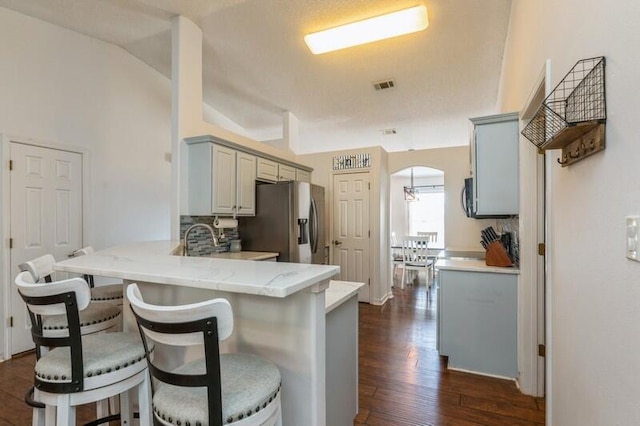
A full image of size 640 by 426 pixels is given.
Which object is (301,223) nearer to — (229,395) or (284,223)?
(284,223)

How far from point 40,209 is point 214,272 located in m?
3.23

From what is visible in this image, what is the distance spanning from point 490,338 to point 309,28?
11.1 feet

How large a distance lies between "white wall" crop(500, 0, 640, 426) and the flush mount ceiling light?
1414 millimetres

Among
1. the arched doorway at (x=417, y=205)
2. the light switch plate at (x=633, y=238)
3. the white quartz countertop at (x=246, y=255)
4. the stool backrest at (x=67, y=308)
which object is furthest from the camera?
the arched doorway at (x=417, y=205)

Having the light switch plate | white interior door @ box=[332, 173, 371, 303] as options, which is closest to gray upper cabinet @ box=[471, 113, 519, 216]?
the light switch plate

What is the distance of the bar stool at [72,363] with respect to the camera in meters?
1.14

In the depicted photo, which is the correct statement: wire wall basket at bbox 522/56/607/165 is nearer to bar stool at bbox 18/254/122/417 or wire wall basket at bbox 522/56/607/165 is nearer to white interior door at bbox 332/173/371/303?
bar stool at bbox 18/254/122/417

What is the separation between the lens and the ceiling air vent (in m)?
4.07

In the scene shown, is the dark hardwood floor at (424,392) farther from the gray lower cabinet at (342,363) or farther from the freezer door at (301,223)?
the freezer door at (301,223)

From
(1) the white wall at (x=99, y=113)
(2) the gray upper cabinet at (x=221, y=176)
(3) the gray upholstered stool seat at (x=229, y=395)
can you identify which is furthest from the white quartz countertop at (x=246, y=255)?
(3) the gray upholstered stool seat at (x=229, y=395)

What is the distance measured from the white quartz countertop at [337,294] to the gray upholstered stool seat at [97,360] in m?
0.84

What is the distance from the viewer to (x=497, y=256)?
262 cm

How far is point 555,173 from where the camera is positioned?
1.54 m

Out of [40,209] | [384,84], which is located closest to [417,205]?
[384,84]
